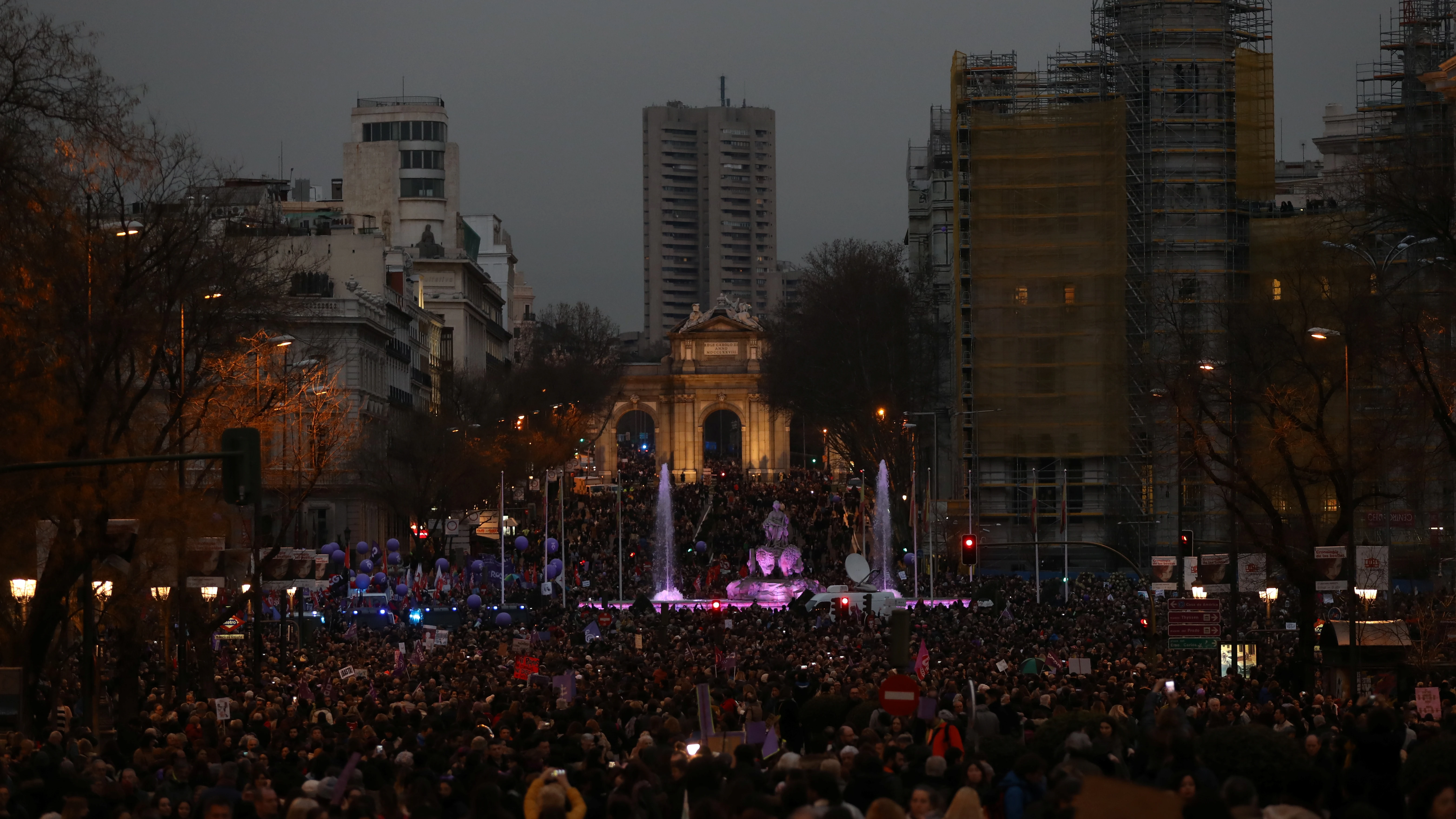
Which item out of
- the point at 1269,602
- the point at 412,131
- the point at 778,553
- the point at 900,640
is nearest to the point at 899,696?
the point at 900,640

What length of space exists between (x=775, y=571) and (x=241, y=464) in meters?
50.9

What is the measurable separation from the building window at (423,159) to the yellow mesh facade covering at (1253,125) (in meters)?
61.9

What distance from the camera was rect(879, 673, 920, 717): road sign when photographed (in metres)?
18.4

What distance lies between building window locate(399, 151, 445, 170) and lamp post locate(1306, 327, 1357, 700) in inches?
3539

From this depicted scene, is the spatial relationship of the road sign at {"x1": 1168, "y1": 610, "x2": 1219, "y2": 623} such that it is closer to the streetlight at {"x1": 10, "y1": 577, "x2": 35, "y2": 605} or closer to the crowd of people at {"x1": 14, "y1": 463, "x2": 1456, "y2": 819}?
the crowd of people at {"x1": 14, "y1": 463, "x2": 1456, "y2": 819}

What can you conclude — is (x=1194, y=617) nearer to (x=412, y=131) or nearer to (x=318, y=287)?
(x=318, y=287)

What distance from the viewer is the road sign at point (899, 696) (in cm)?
1841

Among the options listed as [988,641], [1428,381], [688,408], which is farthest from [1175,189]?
[688,408]

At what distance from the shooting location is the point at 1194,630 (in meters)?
31.3

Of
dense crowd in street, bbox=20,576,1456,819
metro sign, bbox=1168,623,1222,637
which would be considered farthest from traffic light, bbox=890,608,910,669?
metro sign, bbox=1168,623,1222,637

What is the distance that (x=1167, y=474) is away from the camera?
69.8 m

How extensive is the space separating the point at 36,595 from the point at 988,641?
61.3 feet

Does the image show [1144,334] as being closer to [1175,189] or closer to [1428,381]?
[1175,189]

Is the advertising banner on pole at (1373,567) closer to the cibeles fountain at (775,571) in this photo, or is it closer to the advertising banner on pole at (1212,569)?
the advertising banner on pole at (1212,569)
